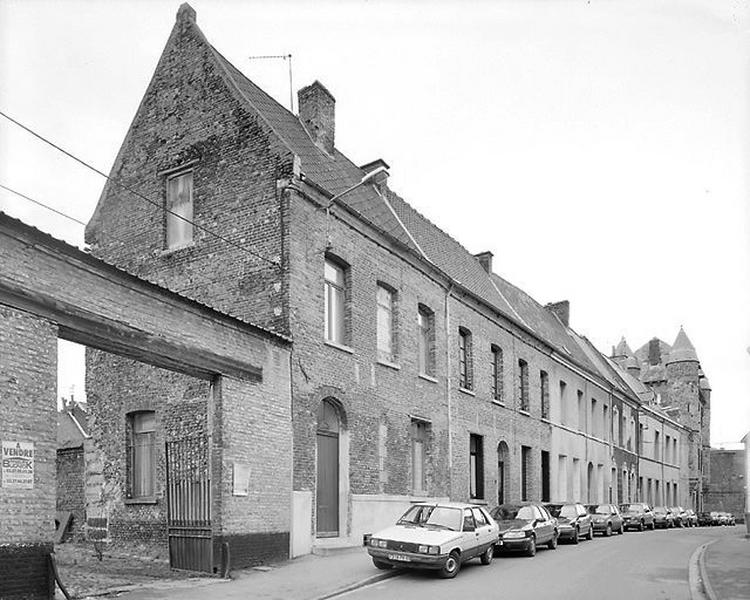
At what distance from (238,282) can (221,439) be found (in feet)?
15.0

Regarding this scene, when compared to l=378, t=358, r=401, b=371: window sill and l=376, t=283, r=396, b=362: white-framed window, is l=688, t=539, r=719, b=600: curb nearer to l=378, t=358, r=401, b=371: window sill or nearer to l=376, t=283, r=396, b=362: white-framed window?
l=378, t=358, r=401, b=371: window sill

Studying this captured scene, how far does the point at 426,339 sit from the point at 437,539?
9824mm

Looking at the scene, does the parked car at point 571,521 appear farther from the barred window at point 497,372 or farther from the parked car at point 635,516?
the parked car at point 635,516

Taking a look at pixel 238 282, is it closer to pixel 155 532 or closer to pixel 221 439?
pixel 221 439

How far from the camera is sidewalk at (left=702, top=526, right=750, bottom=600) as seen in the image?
1339cm

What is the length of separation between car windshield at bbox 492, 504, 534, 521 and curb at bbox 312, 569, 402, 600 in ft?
18.2

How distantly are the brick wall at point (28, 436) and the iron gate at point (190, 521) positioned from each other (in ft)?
12.9

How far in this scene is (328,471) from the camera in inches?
752

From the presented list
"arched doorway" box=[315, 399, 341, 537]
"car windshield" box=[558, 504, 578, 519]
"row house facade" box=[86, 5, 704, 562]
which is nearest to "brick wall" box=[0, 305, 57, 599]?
"row house facade" box=[86, 5, 704, 562]

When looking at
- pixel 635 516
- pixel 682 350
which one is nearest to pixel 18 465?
pixel 635 516

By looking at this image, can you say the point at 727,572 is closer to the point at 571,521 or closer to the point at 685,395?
the point at 571,521

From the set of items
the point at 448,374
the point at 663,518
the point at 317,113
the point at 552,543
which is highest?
the point at 317,113

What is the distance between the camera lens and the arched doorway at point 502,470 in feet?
94.5

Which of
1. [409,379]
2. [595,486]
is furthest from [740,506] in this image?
[409,379]
